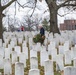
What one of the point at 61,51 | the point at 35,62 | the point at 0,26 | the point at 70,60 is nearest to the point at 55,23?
the point at 0,26

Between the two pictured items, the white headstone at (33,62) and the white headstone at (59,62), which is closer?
the white headstone at (33,62)

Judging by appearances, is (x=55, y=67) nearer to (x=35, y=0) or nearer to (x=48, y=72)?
(x=48, y=72)

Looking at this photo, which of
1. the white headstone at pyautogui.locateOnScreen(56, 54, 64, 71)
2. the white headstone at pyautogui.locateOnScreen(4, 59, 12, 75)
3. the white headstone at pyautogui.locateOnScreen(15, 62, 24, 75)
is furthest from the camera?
the white headstone at pyautogui.locateOnScreen(56, 54, 64, 71)

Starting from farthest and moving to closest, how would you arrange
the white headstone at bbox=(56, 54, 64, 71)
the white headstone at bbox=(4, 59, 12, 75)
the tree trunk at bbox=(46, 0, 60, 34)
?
1. the tree trunk at bbox=(46, 0, 60, 34)
2. the white headstone at bbox=(56, 54, 64, 71)
3. the white headstone at bbox=(4, 59, 12, 75)

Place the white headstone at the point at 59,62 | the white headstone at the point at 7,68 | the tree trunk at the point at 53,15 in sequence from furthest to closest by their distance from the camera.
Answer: the tree trunk at the point at 53,15, the white headstone at the point at 59,62, the white headstone at the point at 7,68

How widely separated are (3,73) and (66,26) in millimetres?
60226

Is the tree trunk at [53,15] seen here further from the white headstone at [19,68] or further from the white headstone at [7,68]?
the white headstone at [19,68]

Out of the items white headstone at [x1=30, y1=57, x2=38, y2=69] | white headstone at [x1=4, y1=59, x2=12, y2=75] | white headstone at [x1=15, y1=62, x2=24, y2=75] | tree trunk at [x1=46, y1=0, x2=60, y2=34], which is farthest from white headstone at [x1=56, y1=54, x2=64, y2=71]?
tree trunk at [x1=46, y1=0, x2=60, y2=34]

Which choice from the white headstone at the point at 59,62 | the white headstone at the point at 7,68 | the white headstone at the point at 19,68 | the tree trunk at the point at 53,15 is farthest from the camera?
the tree trunk at the point at 53,15

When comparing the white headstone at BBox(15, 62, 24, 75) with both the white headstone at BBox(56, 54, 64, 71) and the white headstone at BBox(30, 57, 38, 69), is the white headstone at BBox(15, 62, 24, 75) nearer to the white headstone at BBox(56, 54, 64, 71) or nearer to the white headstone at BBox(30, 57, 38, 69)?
the white headstone at BBox(30, 57, 38, 69)

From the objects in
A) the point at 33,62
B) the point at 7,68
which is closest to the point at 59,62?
the point at 33,62

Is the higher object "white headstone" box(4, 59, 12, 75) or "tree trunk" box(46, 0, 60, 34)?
"tree trunk" box(46, 0, 60, 34)

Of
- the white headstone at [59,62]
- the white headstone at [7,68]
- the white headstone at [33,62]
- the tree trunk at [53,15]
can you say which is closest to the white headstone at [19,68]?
the white headstone at [7,68]

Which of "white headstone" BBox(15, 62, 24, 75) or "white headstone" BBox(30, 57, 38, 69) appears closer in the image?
"white headstone" BBox(15, 62, 24, 75)
